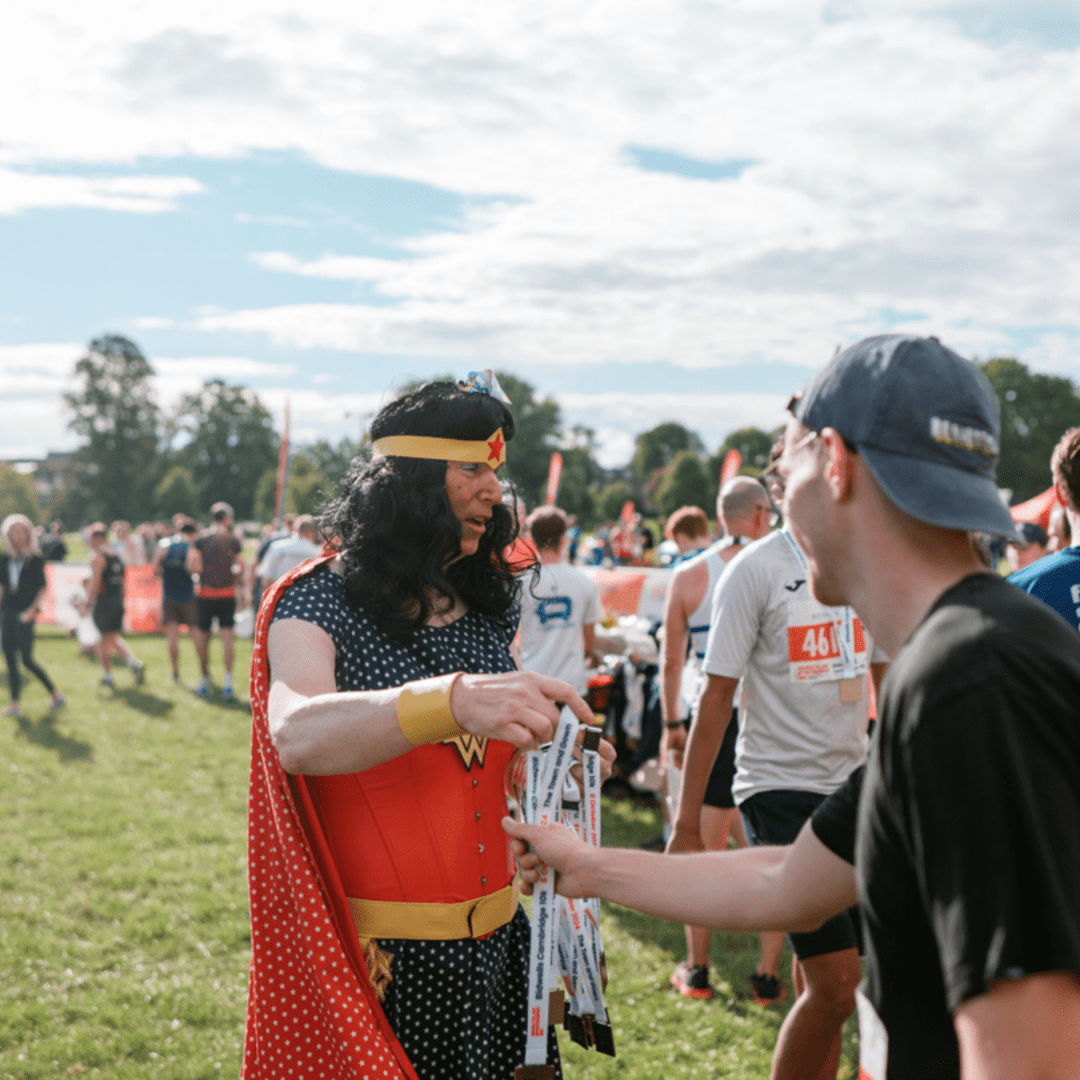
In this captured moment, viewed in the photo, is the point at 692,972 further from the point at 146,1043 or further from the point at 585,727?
the point at 585,727

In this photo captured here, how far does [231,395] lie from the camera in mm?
90438

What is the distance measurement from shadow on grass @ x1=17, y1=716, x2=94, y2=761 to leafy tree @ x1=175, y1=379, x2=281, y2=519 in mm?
80781

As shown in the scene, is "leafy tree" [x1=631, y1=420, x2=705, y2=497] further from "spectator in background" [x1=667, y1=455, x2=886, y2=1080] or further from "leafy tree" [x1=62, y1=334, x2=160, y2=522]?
"spectator in background" [x1=667, y1=455, x2=886, y2=1080]

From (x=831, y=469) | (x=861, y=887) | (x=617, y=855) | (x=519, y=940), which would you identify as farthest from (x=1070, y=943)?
(x=519, y=940)

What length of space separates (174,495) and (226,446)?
1712cm

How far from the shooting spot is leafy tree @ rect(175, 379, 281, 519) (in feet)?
291

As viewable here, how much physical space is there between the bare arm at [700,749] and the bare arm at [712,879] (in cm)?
181

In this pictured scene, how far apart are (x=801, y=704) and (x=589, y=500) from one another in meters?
78.4

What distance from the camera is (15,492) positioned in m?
50.7

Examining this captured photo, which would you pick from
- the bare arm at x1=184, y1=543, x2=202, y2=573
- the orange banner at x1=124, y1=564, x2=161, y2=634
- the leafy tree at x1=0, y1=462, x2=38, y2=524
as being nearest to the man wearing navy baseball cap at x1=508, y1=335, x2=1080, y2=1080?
the bare arm at x1=184, y1=543, x2=202, y2=573

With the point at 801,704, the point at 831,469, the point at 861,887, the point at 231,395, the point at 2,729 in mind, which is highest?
the point at 231,395

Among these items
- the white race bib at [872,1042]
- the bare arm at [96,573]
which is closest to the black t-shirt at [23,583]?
the bare arm at [96,573]

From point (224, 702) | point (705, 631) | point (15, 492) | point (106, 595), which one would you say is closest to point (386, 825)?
point (705, 631)

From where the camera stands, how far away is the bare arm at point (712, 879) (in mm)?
1423
